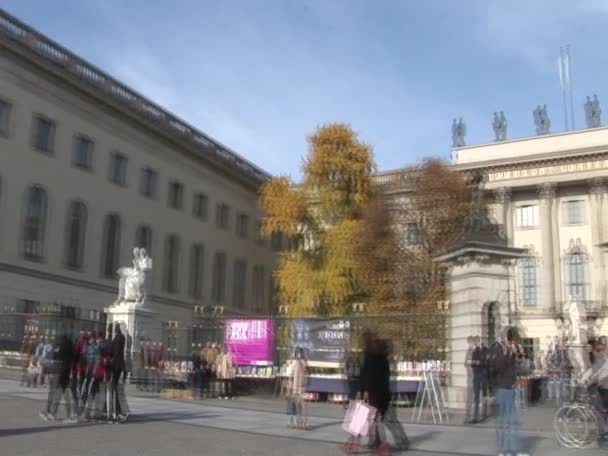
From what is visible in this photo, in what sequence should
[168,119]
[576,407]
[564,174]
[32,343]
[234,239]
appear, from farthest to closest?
[234,239], [564,174], [168,119], [32,343], [576,407]

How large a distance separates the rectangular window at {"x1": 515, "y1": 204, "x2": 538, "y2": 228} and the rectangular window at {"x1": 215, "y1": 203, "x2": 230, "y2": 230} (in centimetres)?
2343

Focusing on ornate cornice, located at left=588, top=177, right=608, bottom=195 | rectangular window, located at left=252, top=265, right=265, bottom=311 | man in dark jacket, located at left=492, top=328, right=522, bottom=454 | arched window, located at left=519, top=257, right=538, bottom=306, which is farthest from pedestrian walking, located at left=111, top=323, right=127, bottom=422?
rectangular window, located at left=252, top=265, right=265, bottom=311

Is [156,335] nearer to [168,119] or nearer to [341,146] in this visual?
[341,146]

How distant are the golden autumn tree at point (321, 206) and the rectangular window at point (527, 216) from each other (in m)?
18.2

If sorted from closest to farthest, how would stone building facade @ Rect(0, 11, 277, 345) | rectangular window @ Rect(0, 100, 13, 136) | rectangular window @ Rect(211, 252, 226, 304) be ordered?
1. rectangular window @ Rect(0, 100, 13, 136)
2. stone building facade @ Rect(0, 11, 277, 345)
3. rectangular window @ Rect(211, 252, 226, 304)

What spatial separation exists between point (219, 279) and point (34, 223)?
20.7 metres

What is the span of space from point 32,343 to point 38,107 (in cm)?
1888

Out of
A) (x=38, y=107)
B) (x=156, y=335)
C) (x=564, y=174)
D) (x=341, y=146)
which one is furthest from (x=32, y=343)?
(x=564, y=174)

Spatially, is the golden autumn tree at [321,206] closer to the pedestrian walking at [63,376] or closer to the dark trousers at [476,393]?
the dark trousers at [476,393]

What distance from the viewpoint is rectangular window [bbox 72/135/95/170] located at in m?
44.6

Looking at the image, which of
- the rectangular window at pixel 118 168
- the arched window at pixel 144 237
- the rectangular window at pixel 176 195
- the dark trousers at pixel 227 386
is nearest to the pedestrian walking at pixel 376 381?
the dark trousers at pixel 227 386

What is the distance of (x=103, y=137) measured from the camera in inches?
1843

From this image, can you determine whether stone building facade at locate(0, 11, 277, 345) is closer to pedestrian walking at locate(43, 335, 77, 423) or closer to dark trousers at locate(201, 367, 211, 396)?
dark trousers at locate(201, 367, 211, 396)

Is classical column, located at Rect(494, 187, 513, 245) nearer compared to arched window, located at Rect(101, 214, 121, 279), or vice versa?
arched window, located at Rect(101, 214, 121, 279)
